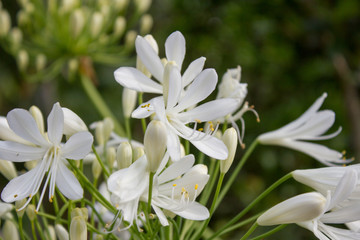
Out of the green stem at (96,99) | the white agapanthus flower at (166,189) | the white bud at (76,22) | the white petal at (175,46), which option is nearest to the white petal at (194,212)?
the white agapanthus flower at (166,189)

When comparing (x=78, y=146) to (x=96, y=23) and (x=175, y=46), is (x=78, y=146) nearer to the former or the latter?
(x=175, y=46)

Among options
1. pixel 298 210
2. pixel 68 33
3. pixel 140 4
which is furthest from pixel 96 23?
pixel 298 210

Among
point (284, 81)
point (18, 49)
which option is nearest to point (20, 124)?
point (18, 49)

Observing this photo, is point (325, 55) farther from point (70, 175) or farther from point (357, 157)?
point (70, 175)

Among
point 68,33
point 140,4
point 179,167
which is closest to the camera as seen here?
point 179,167

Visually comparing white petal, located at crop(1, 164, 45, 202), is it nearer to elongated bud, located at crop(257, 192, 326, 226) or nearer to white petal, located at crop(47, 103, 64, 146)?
white petal, located at crop(47, 103, 64, 146)

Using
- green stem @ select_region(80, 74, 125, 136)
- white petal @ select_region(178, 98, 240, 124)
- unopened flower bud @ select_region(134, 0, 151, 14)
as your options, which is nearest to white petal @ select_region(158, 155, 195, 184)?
white petal @ select_region(178, 98, 240, 124)

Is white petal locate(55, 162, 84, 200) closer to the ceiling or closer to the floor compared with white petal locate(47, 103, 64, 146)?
closer to the floor
